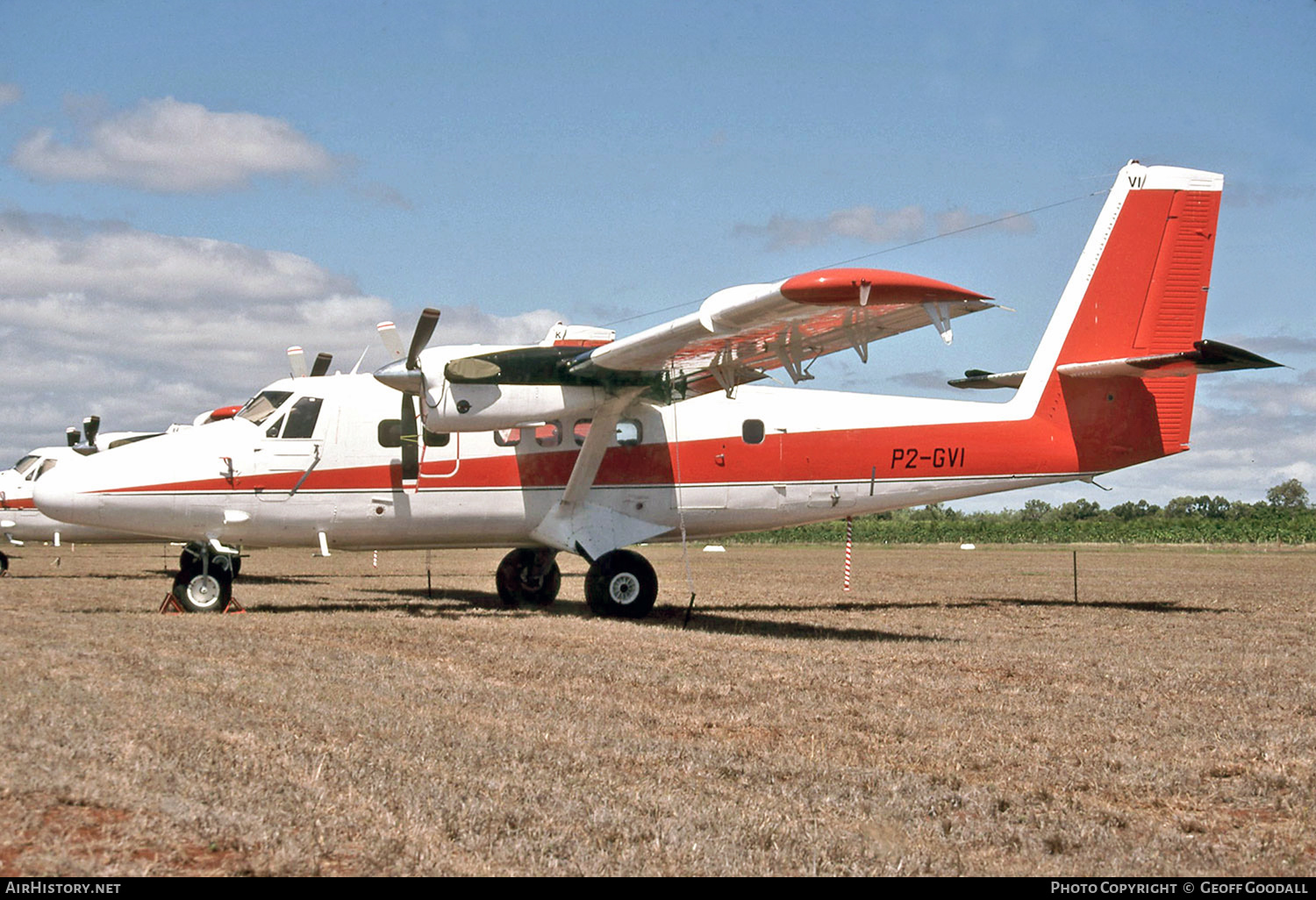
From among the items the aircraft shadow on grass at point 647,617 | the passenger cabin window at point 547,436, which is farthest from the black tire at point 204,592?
the passenger cabin window at point 547,436

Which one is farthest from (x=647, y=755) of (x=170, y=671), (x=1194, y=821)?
(x=170, y=671)

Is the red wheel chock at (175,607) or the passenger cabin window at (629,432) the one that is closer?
the red wheel chock at (175,607)

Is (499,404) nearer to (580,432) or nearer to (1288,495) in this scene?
(580,432)

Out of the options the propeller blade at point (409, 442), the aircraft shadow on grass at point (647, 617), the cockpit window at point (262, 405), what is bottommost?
the aircraft shadow on grass at point (647, 617)

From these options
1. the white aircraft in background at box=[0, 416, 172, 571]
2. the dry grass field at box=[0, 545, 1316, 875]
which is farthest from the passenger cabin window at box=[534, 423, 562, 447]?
the white aircraft in background at box=[0, 416, 172, 571]

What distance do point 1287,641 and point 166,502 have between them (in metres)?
13.4

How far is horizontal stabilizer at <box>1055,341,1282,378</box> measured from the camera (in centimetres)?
1444

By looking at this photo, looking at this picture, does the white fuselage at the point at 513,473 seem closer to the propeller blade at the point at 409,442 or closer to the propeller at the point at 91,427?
the propeller blade at the point at 409,442

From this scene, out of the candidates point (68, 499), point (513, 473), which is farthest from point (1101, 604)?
point (68, 499)

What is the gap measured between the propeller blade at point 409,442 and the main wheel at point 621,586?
2.75 meters

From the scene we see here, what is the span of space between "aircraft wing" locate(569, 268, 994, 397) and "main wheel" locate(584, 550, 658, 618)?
2.48 meters

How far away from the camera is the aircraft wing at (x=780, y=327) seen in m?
11.1

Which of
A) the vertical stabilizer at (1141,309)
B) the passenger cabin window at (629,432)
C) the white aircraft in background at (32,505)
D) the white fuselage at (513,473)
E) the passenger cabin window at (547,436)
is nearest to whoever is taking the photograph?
the white fuselage at (513,473)

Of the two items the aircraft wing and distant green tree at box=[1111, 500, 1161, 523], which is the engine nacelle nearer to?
the aircraft wing
